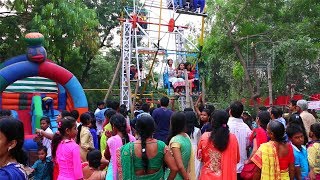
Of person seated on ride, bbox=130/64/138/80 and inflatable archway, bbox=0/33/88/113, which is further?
person seated on ride, bbox=130/64/138/80

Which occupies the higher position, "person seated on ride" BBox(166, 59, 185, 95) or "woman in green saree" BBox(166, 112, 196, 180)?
"person seated on ride" BBox(166, 59, 185, 95)

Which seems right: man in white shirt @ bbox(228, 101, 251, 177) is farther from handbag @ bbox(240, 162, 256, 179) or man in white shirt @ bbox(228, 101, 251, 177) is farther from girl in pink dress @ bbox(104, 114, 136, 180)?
girl in pink dress @ bbox(104, 114, 136, 180)

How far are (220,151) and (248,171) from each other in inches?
29.0

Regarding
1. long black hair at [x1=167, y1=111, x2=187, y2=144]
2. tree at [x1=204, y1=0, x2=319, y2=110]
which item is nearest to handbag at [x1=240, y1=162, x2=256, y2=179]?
long black hair at [x1=167, y1=111, x2=187, y2=144]

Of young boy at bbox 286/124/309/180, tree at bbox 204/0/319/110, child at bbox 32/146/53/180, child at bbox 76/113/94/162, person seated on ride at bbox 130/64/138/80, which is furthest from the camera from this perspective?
person seated on ride at bbox 130/64/138/80

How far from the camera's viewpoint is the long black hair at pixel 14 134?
9.22 ft

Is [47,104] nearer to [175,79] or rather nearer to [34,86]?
[34,86]

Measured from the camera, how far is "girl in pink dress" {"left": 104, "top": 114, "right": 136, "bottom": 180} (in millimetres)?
5117

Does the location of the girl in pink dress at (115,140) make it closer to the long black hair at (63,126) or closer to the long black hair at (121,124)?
the long black hair at (121,124)

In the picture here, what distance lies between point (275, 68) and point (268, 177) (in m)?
13.3

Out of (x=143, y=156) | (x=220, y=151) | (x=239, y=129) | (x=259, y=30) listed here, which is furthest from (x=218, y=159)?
(x=259, y=30)

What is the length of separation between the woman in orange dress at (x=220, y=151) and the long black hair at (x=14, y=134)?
2.53m

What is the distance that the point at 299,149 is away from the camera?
5242mm

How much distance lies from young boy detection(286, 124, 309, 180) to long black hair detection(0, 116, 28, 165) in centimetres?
328
